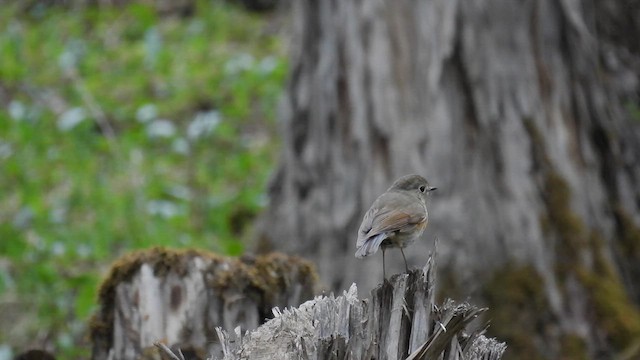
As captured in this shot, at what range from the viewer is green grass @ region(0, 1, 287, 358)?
798cm

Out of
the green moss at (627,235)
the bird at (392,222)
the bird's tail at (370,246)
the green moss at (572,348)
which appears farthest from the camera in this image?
the green moss at (627,235)

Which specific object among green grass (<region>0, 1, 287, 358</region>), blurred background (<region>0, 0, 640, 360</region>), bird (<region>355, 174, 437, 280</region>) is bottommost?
bird (<region>355, 174, 437, 280</region>)

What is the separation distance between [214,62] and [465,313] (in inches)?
335

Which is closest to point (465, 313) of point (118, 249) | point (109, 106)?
point (118, 249)

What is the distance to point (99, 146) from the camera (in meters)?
9.75

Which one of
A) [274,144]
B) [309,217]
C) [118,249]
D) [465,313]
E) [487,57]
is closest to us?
[465,313]

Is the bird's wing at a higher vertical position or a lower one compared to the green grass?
lower

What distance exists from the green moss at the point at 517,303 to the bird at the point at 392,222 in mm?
2670

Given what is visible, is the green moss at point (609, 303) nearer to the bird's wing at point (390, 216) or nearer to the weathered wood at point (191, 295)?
the weathered wood at point (191, 295)

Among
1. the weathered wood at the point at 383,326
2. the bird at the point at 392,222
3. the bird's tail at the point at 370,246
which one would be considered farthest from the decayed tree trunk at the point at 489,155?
the weathered wood at the point at 383,326

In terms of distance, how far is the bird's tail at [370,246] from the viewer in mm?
3607

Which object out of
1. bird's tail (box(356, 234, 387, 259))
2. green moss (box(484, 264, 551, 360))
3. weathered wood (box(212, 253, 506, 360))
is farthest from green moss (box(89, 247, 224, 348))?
green moss (box(484, 264, 551, 360))

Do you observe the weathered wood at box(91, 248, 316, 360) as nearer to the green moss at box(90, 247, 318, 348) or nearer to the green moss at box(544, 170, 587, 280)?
the green moss at box(90, 247, 318, 348)

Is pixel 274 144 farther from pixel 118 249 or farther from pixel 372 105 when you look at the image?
pixel 372 105
